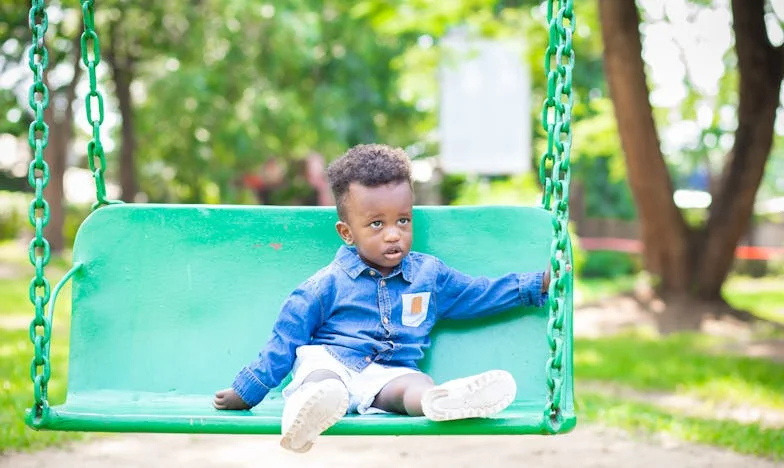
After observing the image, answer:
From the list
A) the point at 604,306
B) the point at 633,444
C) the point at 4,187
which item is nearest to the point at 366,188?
the point at 633,444

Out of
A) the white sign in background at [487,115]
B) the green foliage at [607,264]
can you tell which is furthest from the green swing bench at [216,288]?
the green foliage at [607,264]

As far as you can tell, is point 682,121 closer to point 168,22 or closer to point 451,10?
point 451,10

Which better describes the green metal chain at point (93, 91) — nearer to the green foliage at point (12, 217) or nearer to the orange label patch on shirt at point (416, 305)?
the orange label patch on shirt at point (416, 305)

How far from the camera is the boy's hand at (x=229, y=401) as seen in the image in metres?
2.63

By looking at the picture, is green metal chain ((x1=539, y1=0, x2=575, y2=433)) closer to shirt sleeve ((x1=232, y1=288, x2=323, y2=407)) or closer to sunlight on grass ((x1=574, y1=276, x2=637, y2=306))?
shirt sleeve ((x1=232, y1=288, x2=323, y2=407))

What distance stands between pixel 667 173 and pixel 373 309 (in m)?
6.50

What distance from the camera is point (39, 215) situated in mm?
2688

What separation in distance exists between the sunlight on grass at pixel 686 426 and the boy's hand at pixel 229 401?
98.2 inches

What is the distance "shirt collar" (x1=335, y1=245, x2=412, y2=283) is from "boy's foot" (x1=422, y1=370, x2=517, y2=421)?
0.57 meters

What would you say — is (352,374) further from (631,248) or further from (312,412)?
(631,248)

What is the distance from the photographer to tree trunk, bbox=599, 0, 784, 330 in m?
8.21

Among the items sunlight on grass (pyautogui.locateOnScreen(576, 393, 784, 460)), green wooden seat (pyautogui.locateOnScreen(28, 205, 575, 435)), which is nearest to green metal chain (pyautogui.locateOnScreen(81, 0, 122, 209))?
green wooden seat (pyautogui.locateOnScreen(28, 205, 575, 435))

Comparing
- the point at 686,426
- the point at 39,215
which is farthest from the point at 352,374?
the point at 686,426

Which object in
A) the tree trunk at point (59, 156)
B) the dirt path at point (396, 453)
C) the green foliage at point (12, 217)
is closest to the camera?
the dirt path at point (396, 453)
